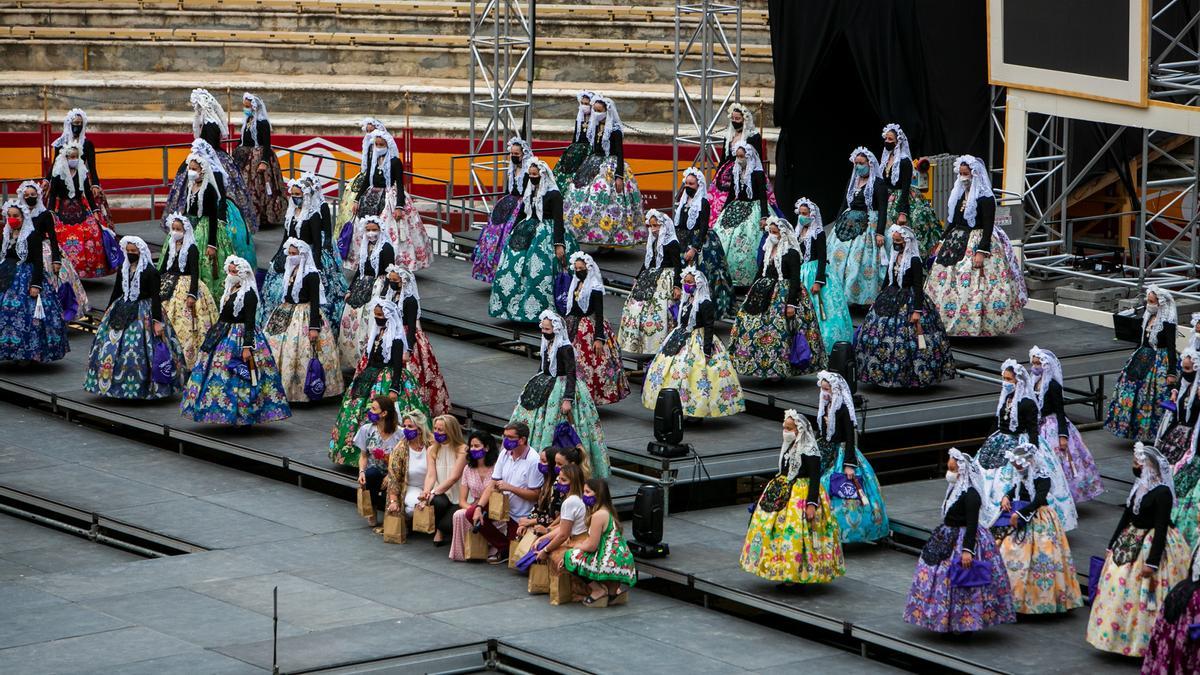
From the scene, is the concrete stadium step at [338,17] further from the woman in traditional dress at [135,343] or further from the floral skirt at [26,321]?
the woman in traditional dress at [135,343]

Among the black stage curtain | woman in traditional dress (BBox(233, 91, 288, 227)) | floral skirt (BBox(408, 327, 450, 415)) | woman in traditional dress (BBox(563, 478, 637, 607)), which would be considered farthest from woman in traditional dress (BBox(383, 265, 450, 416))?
the black stage curtain

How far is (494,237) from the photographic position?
22.0m

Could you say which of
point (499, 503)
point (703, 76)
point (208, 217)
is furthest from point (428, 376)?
point (703, 76)

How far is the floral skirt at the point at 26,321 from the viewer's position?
64.7 ft

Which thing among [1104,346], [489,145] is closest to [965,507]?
[1104,346]

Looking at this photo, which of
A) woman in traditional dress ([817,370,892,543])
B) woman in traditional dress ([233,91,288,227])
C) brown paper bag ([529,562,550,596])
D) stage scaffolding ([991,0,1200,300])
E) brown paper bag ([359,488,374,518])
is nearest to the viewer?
brown paper bag ([529,562,550,596])

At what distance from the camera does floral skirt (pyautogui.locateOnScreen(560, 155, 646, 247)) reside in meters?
A: 22.9

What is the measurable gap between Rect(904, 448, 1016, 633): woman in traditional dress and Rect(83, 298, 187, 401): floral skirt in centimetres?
738

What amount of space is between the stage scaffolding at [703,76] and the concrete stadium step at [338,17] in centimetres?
58

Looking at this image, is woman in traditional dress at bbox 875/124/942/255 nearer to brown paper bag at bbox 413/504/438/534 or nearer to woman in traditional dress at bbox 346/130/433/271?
woman in traditional dress at bbox 346/130/433/271

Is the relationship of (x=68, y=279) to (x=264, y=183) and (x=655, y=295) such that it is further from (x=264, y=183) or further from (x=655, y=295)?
(x=655, y=295)

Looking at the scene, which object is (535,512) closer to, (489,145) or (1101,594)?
(1101,594)

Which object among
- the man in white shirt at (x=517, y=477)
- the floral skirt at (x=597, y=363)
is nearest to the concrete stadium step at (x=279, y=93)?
the floral skirt at (x=597, y=363)

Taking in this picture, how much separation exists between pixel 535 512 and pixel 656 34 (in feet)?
49.6
